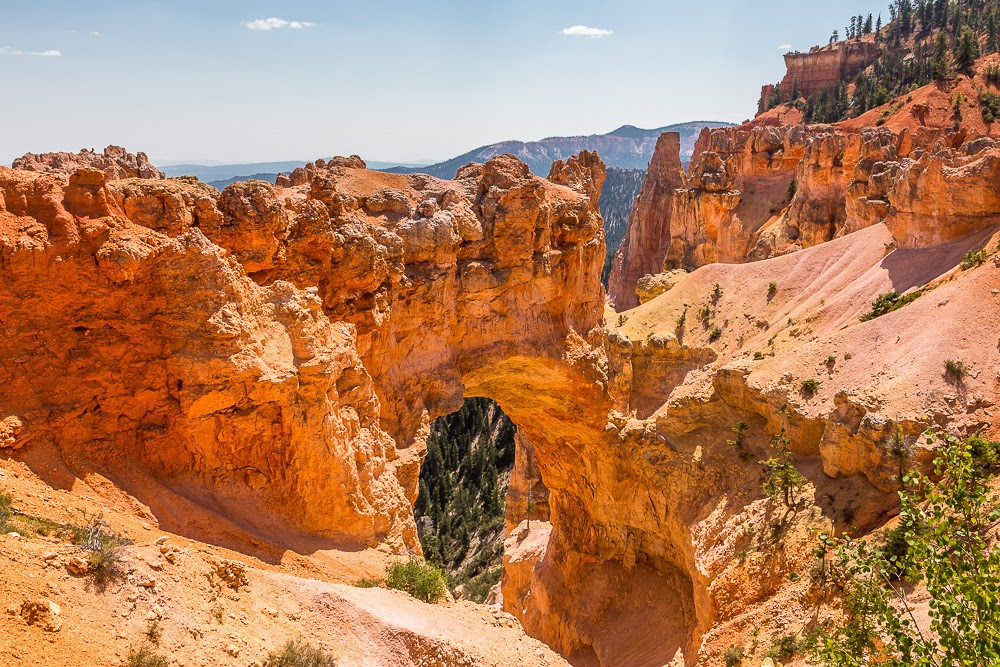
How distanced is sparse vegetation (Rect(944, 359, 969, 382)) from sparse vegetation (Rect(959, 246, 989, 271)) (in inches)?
196

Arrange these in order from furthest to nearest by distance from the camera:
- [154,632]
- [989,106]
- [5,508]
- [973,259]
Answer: [989,106] → [973,259] → [5,508] → [154,632]

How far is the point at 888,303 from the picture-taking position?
945 inches

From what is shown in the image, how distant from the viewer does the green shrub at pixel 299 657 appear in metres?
8.72

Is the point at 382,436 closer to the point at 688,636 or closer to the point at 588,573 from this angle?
the point at 688,636

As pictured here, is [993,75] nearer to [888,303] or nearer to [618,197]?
A: [888,303]

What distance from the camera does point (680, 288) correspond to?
35062mm

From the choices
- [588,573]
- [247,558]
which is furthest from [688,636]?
[247,558]

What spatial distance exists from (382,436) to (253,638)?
10867 millimetres

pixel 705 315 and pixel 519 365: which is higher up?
pixel 705 315

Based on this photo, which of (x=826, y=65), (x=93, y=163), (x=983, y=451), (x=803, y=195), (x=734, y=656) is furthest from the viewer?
(x=826, y=65)

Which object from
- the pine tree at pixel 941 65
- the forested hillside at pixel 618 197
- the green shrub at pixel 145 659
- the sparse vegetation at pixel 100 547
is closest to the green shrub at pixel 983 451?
the green shrub at pixel 145 659

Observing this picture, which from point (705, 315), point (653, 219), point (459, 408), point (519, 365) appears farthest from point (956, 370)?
point (653, 219)

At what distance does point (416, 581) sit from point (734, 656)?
8792 mm

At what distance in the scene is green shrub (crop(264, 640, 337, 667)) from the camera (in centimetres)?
872
